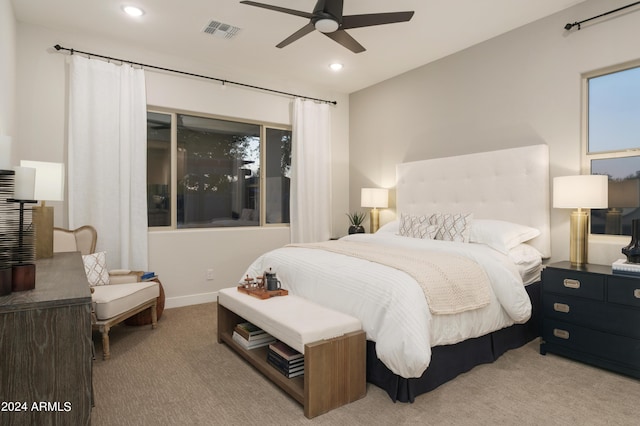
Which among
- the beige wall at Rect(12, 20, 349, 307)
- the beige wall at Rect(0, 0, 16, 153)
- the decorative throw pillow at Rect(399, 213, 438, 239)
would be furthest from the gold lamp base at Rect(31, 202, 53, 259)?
the decorative throw pillow at Rect(399, 213, 438, 239)

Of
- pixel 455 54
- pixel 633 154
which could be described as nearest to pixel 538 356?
pixel 633 154

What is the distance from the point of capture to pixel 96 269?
3.29m

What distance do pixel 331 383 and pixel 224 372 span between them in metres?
0.89

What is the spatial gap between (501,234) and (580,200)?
23.9 inches

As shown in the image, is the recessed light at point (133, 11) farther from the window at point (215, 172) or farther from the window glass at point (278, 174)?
the window glass at point (278, 174)

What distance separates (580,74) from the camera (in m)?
3.21

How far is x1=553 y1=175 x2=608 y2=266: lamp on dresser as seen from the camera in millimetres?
2836

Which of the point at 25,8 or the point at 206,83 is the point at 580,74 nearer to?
the point at 206,83

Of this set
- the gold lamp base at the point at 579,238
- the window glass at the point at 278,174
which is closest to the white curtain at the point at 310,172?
the window glass at the point at 278,174

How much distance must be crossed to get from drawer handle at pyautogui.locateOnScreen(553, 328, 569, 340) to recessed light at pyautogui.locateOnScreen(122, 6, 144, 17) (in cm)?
424

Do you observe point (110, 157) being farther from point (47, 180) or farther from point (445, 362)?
point (445, 362)

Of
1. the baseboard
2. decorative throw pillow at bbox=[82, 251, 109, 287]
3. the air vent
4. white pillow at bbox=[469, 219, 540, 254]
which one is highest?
the air vent

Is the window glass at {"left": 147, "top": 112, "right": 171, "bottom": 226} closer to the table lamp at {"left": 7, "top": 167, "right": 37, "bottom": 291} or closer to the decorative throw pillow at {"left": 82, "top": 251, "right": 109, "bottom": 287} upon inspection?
the decorative throw pillow at {"left": 82, "top": 251, "right": 109, "bottom": 287}

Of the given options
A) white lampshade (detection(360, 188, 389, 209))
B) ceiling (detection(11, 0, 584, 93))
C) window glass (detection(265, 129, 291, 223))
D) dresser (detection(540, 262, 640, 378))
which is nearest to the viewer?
dresser (detection(540, 262, 640, 378))
